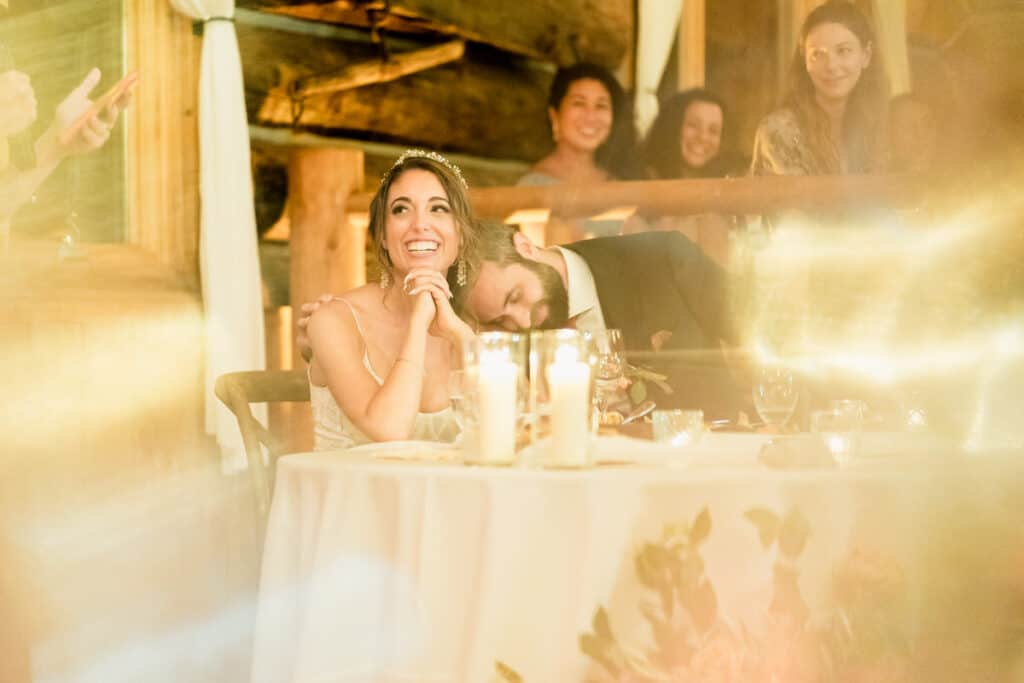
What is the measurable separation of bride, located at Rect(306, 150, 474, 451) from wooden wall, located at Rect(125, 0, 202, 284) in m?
1.89

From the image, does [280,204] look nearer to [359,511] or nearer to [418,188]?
[418,188]

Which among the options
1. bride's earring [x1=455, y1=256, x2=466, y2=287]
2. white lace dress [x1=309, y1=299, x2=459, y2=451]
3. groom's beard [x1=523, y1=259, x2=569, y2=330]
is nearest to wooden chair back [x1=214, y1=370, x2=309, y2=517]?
white lace dress [x1=309, y1=299, x2=459, y2=451]

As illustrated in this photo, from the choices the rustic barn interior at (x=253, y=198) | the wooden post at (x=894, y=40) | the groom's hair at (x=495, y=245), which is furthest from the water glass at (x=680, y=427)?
the wooden post at (x=894, y=40)

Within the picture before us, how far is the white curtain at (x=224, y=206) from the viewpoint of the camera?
14.3 ft

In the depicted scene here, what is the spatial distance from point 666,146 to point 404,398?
2454 millimetres

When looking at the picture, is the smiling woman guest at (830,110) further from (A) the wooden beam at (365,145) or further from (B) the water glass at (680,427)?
(B) the water glass at (680,427)

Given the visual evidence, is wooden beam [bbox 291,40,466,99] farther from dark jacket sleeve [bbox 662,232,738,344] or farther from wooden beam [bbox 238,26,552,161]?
dark jacket sleeve [bbox 662,232,738,344]

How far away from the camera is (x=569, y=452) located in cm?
156

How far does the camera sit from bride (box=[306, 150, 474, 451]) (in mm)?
2379

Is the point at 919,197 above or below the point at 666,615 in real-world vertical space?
above

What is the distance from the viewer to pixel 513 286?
3.33 metres

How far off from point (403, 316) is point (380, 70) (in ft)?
8.78

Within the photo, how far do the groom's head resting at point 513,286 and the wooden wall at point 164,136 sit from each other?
147cm

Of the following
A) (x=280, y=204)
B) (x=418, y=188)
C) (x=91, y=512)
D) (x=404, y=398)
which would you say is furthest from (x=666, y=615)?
(x=280, y=204)
